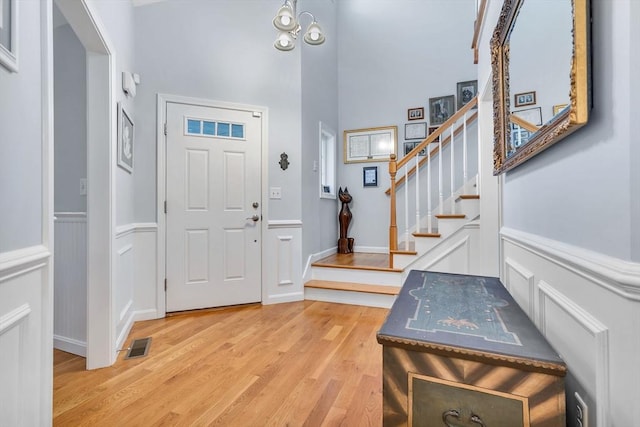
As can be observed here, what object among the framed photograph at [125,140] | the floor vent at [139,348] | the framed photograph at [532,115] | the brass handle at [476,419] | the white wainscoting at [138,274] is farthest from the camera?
the white wainscoting at [138,274]

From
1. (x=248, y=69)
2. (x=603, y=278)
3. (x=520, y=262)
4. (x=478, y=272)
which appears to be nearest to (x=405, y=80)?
(x=248, y=69)

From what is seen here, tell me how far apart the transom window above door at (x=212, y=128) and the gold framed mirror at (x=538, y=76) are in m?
2.31

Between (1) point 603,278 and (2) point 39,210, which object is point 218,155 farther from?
(1) point 603,278

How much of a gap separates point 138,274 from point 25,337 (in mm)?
1827

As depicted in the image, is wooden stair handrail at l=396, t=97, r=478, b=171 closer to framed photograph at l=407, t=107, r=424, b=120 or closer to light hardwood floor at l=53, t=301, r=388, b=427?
framed photograph at l=407, t=107, r=424, b=120

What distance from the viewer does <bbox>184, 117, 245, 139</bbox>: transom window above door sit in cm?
291

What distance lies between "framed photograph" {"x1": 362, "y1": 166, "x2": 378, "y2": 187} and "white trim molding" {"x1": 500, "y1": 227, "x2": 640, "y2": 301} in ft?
11.3

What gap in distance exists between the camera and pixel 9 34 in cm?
90

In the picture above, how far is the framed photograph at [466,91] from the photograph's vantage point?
4.01 m

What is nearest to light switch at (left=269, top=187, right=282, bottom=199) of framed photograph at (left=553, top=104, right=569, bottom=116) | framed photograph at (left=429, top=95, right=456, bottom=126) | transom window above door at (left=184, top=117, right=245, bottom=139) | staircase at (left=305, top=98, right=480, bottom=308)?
transom window above door at (left=184, top=117, right=245, bottom=139)

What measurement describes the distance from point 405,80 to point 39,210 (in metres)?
4.39

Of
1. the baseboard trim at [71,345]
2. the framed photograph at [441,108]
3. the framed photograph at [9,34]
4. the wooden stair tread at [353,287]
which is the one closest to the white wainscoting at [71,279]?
the baseboard trim at [71,345]

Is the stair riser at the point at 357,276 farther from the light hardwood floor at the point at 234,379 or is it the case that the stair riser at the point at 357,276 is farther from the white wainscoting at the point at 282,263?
the light hardwood floor at the point at 234,379

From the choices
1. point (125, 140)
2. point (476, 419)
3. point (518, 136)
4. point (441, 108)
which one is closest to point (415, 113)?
point (441, 108)
